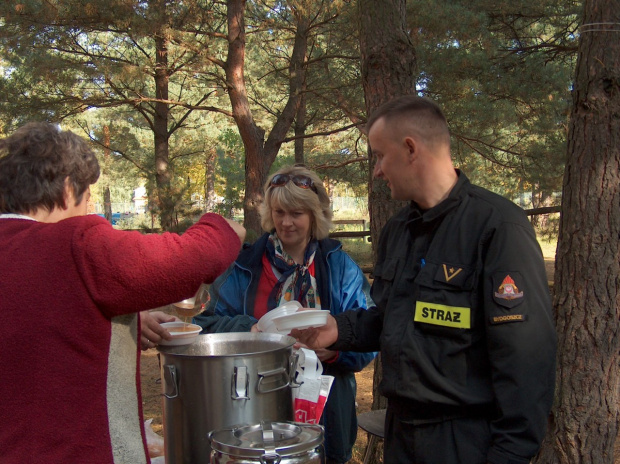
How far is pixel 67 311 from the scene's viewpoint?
4.77 feet

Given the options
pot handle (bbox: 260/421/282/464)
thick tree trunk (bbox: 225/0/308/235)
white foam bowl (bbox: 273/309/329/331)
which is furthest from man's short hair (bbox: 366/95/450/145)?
thick tree trunk (bbox: 225/0/308/235)

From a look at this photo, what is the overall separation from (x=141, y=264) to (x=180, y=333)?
734 mm

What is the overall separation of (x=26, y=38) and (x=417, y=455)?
10.5m

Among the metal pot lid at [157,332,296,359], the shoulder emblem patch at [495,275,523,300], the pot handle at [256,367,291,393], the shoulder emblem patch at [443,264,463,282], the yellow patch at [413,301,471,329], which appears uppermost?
the shoulder emblem patch at [443,264,463,282]

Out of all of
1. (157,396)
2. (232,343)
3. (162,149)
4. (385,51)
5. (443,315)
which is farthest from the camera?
(162,149)

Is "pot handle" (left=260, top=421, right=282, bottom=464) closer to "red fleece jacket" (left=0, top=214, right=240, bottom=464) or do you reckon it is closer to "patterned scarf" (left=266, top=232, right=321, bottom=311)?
"red fleece jacket" (left=0, top=214, right=240, bottom=464)

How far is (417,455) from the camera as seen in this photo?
6.52 feet

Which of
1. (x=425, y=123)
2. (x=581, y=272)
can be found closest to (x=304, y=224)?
(x=425, y=123)

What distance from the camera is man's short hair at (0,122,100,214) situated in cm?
158

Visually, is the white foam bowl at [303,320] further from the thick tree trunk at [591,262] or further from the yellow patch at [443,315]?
the thick tree trunk at [591,262]

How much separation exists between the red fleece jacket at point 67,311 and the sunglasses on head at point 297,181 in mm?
1606

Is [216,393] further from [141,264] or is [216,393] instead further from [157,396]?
[157,396]

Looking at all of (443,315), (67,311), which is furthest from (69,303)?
(443,315)

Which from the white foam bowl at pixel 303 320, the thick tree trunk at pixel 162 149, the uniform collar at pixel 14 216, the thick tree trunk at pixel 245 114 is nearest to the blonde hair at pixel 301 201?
the white foam bowl at pixel 303 320
